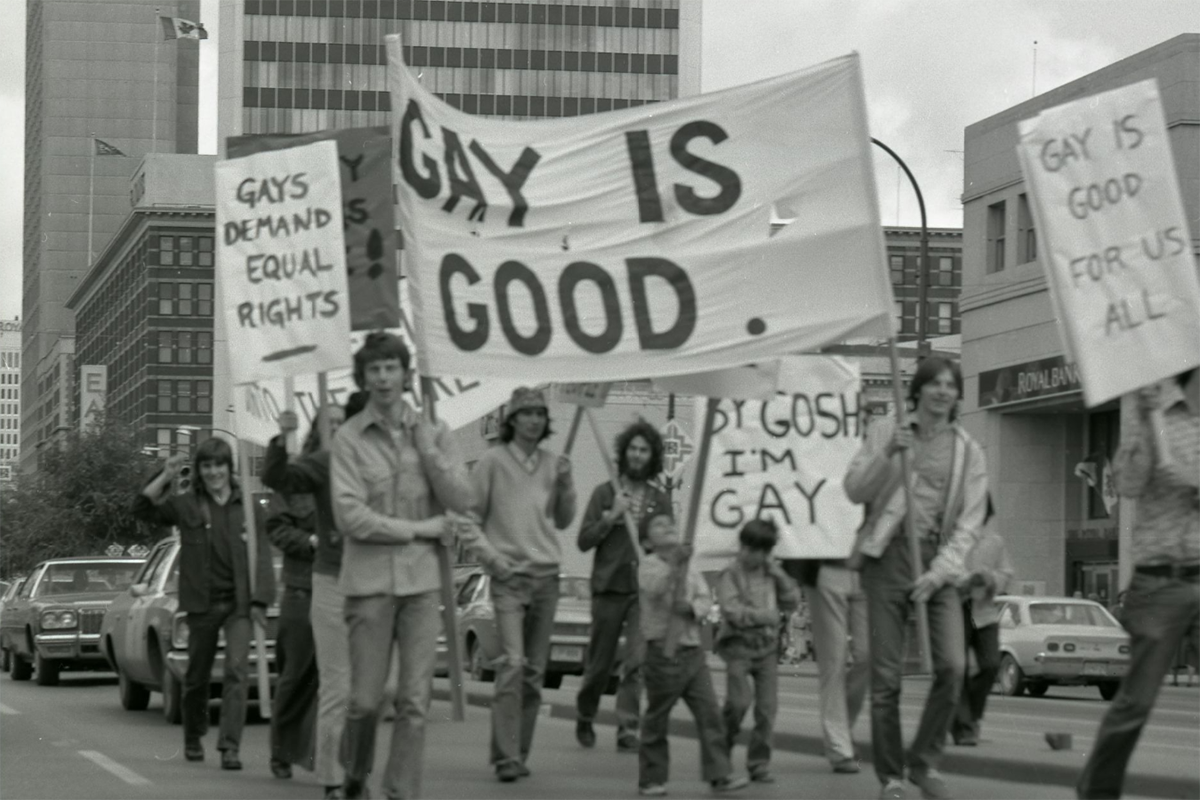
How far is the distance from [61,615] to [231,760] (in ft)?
44.6

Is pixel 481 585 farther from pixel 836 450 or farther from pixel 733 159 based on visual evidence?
pixel 733 159

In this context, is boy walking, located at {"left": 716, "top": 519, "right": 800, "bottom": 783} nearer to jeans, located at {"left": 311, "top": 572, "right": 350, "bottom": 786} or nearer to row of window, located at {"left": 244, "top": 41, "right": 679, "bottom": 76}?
jeans, located at {"left": 311, "top": 572, "right": 350, "bottom": 786}

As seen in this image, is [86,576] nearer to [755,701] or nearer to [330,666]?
[755,701]

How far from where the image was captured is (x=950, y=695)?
9469mm

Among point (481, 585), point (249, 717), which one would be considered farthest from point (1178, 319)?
point (481, 585)

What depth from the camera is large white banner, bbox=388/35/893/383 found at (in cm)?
997

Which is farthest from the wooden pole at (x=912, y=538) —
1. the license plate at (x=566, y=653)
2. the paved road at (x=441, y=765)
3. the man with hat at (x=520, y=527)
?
the license plate at (x=566, y=653)

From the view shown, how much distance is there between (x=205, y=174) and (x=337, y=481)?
146 meters

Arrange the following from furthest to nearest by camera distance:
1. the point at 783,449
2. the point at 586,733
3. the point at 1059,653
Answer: the point at 1059,653
the point at 783,449
the point at 586,733

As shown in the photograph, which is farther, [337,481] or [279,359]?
[279,359]

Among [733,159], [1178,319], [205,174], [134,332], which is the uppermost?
[205,174]

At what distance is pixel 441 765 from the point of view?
40.4 ft

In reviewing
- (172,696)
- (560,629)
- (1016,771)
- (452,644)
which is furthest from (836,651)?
(560,629)

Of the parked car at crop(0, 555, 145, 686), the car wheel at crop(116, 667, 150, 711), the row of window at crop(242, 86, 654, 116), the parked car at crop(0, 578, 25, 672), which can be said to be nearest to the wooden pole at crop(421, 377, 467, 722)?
the car wheel at crop(116, 667, 150, 711)
